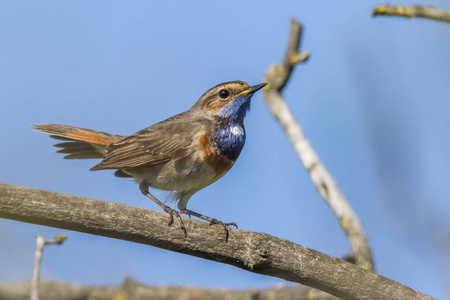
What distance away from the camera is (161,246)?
4.27 m

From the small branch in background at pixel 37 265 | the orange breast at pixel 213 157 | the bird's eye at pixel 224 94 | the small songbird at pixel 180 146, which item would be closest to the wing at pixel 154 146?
the small songbird at pixel 180 146

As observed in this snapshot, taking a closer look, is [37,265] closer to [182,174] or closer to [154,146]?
[182,174]

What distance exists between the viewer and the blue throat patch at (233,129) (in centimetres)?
661

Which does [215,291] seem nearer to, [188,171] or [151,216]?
[188,171]

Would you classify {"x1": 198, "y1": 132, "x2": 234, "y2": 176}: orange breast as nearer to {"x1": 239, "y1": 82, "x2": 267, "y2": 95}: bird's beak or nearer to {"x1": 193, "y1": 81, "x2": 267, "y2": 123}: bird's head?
{"x1": 193, "y1": 81, "x2": 267, "y2": 123}: bird's head

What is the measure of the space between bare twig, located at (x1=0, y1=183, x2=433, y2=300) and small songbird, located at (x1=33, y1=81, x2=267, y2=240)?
1.47 meters

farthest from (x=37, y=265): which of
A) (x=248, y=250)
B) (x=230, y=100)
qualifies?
(x=230, y=100)

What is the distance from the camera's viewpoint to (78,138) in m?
6.96

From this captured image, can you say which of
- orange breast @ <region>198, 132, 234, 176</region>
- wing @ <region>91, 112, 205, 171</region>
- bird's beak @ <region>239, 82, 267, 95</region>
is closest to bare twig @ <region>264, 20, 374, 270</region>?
bird's beak @ <region>239, 82, 267, 95</region>

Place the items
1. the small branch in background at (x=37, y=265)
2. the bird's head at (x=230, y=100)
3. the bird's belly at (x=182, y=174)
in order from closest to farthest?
the small branch in background at (x=37, y=265)
the bird's belly at (x=182, y=174)
the bird's head at (x=230, y=100)

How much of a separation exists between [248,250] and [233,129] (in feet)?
8.79

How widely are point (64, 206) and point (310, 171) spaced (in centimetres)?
298

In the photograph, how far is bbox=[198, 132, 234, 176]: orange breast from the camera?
6.41 m

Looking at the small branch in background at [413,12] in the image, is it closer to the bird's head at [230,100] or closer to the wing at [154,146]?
the bird's head at [230,100]
